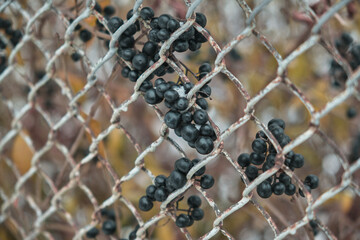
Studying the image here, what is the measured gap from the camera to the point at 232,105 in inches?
57.5

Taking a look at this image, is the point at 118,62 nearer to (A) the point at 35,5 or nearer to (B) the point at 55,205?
(B) the point at 55,205

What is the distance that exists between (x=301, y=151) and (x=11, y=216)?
3.44 ft

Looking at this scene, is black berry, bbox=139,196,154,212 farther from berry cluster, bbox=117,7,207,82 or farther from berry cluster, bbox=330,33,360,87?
berry cluster, bbox=330,33,360,87

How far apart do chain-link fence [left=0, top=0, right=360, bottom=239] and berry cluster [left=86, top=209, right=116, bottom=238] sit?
3cm

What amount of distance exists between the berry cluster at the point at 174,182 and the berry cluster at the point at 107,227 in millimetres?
236

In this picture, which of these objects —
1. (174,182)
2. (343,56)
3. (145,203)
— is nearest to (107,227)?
(145,203)

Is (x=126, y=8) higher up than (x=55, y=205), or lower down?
higher up

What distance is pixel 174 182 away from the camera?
70 cm

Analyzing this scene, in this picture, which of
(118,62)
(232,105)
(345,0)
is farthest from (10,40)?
(345,0)

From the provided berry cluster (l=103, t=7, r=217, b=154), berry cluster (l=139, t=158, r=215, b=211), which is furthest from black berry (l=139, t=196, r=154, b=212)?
berry cluster (l=103, t=7, r=217, b=154)

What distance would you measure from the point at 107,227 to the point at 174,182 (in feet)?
1.18

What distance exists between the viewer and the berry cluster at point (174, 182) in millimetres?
693

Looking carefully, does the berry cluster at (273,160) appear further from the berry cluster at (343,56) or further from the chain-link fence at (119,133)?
the berry cluster at (343,56)

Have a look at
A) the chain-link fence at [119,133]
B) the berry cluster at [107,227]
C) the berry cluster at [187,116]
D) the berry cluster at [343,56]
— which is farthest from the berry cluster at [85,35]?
the berry cluster at [343,56]
